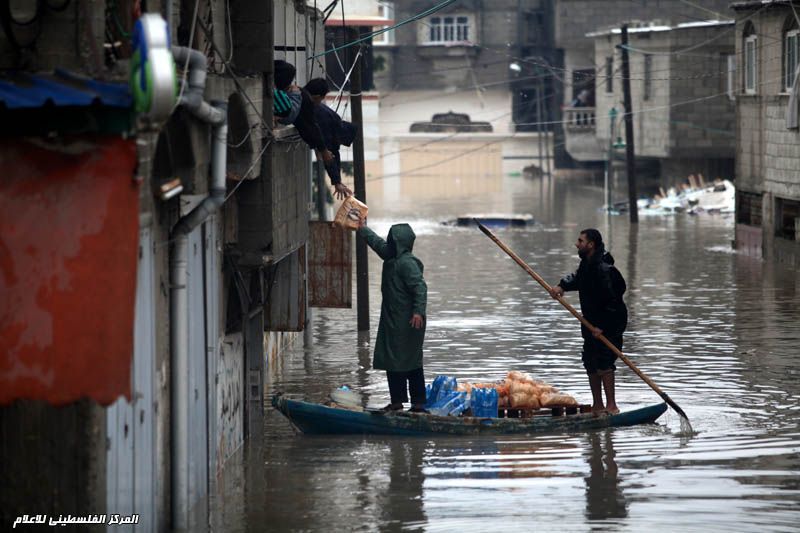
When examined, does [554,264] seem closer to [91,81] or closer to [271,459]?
[271,459]

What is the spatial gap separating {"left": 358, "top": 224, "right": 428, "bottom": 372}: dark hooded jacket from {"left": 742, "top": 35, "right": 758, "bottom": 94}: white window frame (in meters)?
18.9

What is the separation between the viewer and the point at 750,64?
30.8m

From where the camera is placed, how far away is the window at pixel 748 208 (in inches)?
1201

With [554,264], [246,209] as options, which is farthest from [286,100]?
[554,264]

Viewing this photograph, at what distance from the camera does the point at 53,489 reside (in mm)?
7695

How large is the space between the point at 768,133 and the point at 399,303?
709 inches

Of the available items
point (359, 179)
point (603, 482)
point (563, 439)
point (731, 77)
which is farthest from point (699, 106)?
point (603, 482)

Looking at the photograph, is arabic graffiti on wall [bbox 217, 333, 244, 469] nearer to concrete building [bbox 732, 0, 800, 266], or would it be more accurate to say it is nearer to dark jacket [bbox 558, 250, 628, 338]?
dark jacket [bbox 558, 250, 628, 338]

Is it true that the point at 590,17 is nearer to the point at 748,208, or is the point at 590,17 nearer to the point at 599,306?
the point at 748,208

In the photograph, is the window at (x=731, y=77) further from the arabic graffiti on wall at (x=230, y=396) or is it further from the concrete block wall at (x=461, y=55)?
the arabic graffiti on wall at (x=230, y=396)

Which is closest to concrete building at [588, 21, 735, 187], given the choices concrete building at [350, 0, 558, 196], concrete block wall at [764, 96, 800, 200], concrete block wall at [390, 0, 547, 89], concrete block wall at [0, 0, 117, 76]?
concrete block wall at [764, 96, 800, 200]

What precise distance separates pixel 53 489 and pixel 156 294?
5.58 feet

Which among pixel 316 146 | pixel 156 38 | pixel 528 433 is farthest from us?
pixel 316 146

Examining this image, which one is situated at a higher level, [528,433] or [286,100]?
[286,100]
